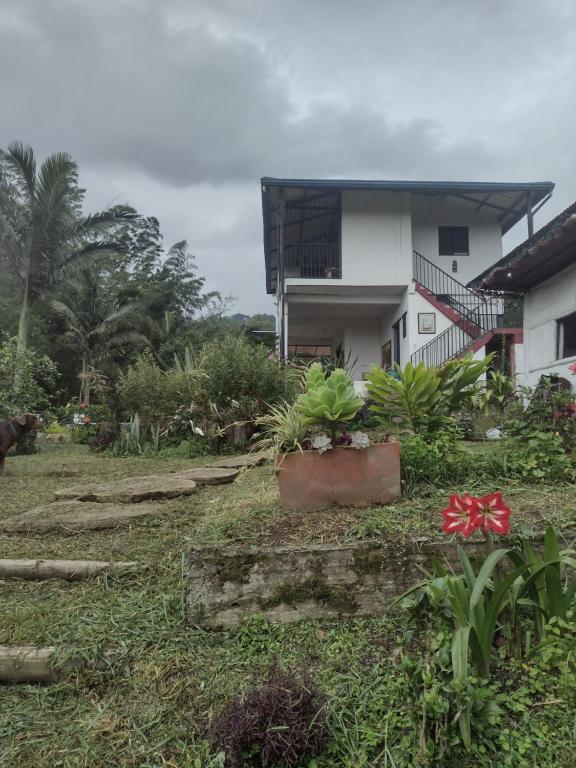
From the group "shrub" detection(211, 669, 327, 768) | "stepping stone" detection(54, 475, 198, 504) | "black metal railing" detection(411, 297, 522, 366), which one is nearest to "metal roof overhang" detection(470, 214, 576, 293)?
"black metal railing" detection(411, 297, 522, 366)

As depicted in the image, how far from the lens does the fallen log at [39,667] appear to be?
5.84ft

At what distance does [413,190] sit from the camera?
1281 centimetres

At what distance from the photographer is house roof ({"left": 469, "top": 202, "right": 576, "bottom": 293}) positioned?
5.18m

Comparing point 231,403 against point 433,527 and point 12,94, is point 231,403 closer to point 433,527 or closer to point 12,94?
point 433,527

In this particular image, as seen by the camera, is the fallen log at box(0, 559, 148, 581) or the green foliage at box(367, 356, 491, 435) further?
the green foliage at box(367, 356, 491, 435)

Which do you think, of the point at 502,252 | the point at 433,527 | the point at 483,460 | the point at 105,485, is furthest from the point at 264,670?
the point at 502,252

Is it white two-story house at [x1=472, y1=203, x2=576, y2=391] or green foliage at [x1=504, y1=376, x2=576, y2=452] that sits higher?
white two-story house at [x1=472, y1=203, x2=576, y2=391]

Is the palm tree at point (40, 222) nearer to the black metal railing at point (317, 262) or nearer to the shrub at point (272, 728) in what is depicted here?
the black metal railing at point (317, 262)

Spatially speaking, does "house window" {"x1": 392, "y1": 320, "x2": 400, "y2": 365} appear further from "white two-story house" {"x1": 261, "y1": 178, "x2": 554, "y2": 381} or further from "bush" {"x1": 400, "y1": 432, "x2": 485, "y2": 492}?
"bush" {"x1": 400, "y1": 432, "x2": 485, "y2": 492}

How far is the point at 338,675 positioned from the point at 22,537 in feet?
7.43

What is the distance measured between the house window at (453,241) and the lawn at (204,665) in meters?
13.0

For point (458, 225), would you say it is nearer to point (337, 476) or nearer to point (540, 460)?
point (540, 460)

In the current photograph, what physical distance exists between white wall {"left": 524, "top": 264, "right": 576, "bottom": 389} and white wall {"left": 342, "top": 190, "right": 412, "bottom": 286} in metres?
6.03

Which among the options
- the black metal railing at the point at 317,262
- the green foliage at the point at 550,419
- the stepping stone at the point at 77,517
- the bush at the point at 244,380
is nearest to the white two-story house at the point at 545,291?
the green foliage at the point at 550,419
